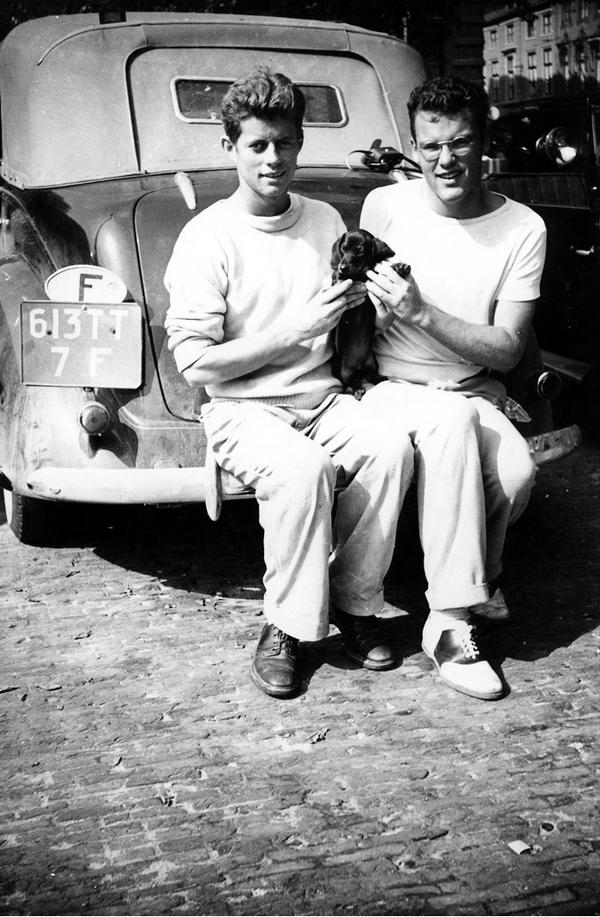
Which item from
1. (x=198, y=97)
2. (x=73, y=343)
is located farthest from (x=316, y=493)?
(x=198, y=97)

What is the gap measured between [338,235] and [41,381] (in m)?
1.20

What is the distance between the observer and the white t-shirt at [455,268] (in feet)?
11.8

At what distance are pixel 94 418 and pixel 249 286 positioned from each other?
0.77 metres

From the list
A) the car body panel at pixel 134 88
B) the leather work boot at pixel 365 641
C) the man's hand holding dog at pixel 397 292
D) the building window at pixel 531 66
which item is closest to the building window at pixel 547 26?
the building window at pixel 531 66

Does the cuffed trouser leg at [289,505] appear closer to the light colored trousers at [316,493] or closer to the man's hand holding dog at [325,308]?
the light colored trousers at [316,493]

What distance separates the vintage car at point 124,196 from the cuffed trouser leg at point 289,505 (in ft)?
0.78

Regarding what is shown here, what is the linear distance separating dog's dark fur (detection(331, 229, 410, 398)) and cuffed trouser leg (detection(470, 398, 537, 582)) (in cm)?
43

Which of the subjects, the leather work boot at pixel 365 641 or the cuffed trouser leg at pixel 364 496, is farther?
the leather work boot at pixel 365 641

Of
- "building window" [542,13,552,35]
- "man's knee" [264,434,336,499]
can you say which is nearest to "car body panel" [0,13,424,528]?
"man's knee" [264,434,336,499]

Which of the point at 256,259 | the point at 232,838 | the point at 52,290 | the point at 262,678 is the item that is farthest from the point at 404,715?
the point at 52,290

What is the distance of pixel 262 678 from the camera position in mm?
3396

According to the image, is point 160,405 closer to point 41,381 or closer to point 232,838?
point 41,381

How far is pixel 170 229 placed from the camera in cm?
405

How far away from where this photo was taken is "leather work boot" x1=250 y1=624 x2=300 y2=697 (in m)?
3.36
